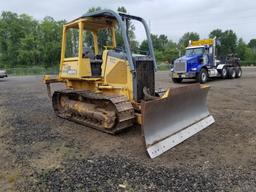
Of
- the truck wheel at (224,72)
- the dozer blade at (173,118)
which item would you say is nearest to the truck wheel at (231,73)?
the truck wheel at (224,72)

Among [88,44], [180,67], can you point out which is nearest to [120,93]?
[88,44]

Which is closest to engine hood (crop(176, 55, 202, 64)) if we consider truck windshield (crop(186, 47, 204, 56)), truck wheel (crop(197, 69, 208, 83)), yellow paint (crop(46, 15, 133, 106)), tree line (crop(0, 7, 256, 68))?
truck windshield (crop(186, 47, 204, 56))

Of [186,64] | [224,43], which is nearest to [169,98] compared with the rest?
[186,64]

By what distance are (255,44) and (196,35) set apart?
25919 millimetres

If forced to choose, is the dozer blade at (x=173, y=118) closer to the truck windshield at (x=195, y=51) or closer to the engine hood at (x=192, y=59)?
the engine hood at (x=192, y=59)

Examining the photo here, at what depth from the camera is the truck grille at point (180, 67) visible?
1805cm

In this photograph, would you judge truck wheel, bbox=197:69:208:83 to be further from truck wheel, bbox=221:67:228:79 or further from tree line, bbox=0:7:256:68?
tree line, bbox=0:7:256:68

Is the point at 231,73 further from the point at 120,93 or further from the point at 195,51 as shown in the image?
the point at 120,93

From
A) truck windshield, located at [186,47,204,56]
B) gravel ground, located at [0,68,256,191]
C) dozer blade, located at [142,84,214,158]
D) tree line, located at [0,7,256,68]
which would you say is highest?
tree line, located at [0,7,256,68]

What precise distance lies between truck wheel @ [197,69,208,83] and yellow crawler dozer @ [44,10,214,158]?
1117cm

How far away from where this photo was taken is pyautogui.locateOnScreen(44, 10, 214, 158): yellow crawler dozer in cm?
539

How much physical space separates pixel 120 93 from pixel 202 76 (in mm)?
12692

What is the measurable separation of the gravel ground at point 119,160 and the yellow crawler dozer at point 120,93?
11.2 inches

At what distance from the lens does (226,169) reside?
422 centimetres
